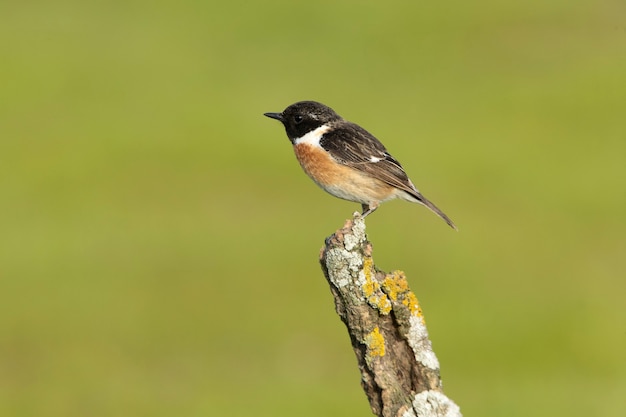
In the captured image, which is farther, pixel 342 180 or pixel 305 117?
pixel 305 117

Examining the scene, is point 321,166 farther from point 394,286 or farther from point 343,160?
point 394,286

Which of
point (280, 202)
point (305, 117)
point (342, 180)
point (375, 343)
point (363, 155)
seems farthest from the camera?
point (280, 202)

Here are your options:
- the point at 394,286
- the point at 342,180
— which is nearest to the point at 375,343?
the point at 394,286

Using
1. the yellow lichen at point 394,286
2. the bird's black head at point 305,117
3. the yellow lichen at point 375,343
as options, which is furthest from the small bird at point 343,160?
the yellow lichen at point 375,343

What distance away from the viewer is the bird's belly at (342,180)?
10430 mm

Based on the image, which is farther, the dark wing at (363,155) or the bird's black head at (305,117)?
the bird's black head at (305,117)

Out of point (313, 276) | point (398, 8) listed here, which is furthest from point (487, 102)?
point (313, 276)

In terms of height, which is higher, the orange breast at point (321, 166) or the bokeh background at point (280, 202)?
the bokeh background at point (280, 202)

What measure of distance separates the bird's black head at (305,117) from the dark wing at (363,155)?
123 mm

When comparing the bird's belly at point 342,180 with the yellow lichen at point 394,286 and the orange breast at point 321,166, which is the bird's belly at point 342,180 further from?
the yellow lichen at point 394,286

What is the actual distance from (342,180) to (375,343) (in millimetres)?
3242

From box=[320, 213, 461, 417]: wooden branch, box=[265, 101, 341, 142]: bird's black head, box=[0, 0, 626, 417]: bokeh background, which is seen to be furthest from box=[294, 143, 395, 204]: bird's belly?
box=[0, 0, 626, 417]: bokeh background

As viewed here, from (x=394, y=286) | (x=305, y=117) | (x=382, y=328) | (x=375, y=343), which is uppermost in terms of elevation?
(x=305, y=117)

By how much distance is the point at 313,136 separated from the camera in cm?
1072
